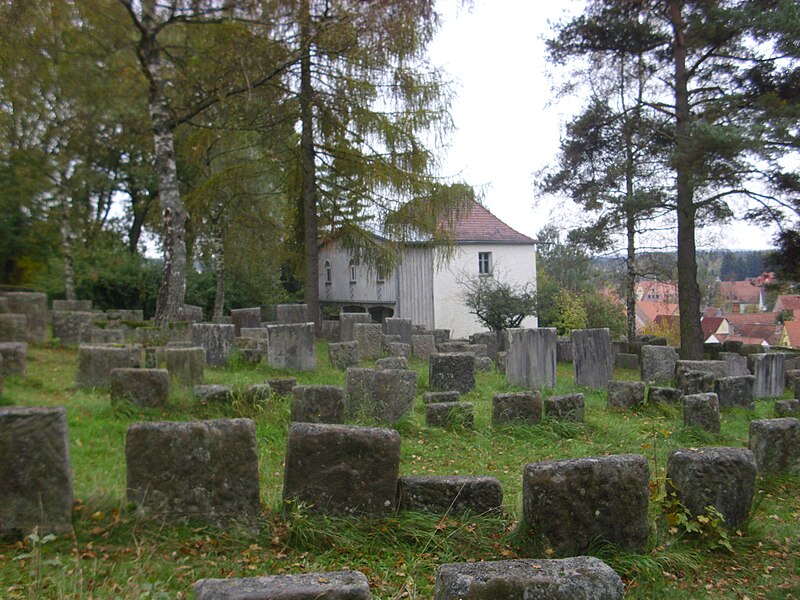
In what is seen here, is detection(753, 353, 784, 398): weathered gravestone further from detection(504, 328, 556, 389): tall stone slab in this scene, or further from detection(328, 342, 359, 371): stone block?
detection(328, 342, 359, 371): stone block

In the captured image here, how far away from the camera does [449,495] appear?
5234mm

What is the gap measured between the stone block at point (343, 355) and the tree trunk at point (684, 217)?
28.6ft

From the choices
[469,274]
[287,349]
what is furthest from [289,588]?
[469,274]

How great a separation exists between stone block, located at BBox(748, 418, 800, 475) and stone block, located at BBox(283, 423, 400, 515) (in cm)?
420

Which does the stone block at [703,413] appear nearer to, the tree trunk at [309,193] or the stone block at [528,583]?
the stone block at [528,583]

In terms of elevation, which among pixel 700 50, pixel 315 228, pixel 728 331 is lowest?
pixel 728 331

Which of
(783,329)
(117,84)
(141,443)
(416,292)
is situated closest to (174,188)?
(117,84)

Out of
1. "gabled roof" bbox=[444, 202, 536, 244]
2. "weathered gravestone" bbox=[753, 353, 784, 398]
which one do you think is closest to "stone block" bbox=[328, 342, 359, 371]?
"weathered gravestone" bbox=[753, 353, 784, 398]

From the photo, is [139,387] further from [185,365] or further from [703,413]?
[703,413]

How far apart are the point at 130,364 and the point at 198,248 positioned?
21.2m

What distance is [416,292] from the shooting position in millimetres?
32688

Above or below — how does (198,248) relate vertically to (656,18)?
below

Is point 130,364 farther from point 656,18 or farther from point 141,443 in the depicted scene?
point 656,18

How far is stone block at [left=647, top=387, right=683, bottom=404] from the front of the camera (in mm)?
10820
